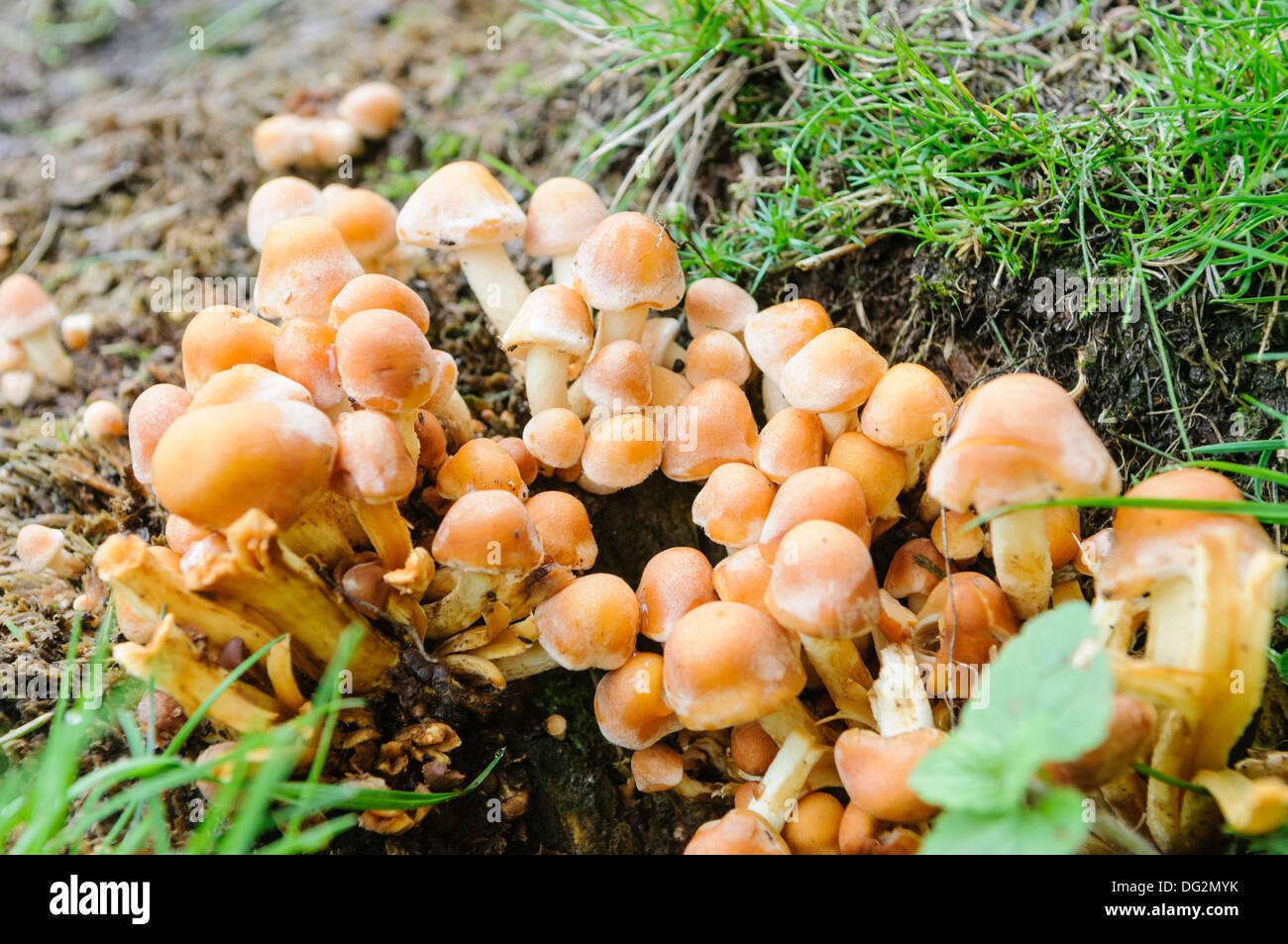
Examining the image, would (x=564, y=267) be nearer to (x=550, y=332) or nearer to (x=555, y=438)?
(x=550, y=332)

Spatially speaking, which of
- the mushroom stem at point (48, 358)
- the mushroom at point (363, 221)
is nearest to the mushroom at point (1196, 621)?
the mushroom at point (363, 221)

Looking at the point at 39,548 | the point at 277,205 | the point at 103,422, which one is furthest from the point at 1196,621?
the point at 103,422

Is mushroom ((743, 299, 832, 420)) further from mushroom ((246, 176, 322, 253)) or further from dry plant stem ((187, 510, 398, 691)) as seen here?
mushroom ((246, 176, 322, 253))

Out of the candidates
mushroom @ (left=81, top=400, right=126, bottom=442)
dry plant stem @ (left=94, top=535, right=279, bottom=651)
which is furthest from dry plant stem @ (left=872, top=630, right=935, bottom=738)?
mushroom @ (left=81, top=400, right=126, bottom=442)

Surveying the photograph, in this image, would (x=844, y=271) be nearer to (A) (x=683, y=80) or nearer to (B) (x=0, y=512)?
(A) (x=683, y=80)
